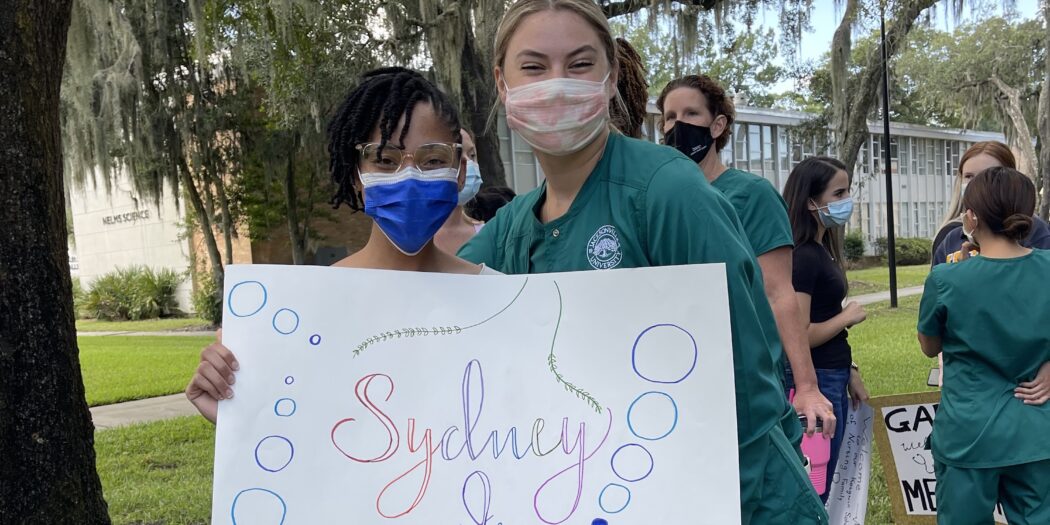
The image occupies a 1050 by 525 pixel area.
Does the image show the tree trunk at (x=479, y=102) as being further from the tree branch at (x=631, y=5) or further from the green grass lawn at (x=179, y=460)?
the green grass lawn at (x=179, y=460)

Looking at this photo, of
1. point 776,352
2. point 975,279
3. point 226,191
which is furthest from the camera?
point 226,191

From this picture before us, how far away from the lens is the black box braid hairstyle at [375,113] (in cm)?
158

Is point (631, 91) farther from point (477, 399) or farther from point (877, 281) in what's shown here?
point (877, 281)

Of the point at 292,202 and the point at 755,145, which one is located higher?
the point at 755,145

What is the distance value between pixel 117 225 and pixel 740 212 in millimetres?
29641

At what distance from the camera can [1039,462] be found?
287 cm

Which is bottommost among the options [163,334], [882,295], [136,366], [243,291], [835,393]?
[163,334]

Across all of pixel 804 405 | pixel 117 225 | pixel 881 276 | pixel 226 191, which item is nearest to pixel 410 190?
pixel 804 405

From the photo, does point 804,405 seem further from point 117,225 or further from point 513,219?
point 117,225

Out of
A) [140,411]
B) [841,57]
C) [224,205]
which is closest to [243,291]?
[140,411]

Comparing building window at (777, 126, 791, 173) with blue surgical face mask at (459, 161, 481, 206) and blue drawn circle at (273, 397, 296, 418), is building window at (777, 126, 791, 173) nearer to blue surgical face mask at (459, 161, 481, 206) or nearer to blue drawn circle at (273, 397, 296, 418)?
blue surgical face mask at (459, 161, 481, 206)

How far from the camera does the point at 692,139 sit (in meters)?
2.99

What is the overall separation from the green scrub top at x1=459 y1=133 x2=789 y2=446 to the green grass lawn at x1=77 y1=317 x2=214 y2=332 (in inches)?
805

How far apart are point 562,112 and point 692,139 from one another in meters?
1.50
